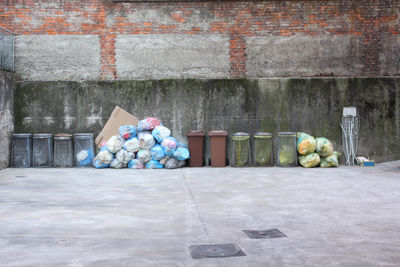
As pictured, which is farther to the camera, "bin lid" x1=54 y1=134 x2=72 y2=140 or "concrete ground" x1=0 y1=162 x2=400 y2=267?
"bin lid" x1=54 y1=134 x2=72 y2=140

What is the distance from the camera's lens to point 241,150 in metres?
8.66

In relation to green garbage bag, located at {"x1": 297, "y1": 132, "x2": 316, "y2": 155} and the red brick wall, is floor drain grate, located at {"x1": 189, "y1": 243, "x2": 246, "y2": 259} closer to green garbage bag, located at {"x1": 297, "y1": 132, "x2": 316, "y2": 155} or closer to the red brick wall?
green garbage bag, located at {"x1": 297, "y1": 132, "x2": 316, "y2": 155}

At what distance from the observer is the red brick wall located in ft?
30.4

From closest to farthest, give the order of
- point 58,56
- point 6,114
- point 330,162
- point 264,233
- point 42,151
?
1. point 264,233
2. point 330,162
3. point 6,114
4. point 42,151
5. point 58,56

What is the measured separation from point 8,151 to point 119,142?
264cm

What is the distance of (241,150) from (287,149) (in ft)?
3.50

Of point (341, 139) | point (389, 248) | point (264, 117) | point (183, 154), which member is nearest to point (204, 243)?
point (389, 248)

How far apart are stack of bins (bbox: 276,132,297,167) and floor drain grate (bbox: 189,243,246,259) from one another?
5.85 meters

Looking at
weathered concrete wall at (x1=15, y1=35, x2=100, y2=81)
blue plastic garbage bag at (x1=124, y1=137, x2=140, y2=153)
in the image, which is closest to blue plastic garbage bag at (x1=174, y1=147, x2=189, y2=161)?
blue plastic garbage bag at (x1=124, y1=137, x2=140, y2=153)

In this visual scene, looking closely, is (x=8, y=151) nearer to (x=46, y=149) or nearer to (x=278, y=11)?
(x=46, y=149)

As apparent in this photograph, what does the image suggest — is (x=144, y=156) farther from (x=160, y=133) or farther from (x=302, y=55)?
(x=302, y=55)

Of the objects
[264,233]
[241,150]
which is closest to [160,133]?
[241,150]

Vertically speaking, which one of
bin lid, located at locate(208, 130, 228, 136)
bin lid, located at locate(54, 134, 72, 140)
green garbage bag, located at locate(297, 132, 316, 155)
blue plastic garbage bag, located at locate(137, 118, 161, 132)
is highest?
blue plastic garbage bag, located at locate(137, 118, 161, 132)

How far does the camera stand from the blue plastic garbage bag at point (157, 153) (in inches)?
327
